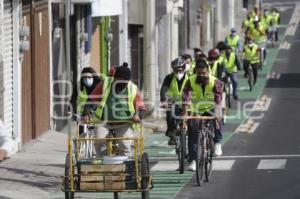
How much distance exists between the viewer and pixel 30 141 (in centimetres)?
2512

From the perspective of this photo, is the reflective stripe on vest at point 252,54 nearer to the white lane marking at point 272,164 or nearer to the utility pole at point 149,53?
the utility pole at point 149,53

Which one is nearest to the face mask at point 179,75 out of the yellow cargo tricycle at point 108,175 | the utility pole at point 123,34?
the yellow cargo tricycle at point 108,175

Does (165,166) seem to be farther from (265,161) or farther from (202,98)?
(202,98)

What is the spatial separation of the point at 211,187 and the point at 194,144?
104 cm

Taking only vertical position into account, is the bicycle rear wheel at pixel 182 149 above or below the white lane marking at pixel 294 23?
below

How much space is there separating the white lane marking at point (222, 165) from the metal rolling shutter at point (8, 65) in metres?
3.85

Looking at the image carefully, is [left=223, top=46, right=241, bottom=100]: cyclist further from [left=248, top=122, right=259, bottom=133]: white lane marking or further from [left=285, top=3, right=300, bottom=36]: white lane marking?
[left=285, top=3, right=300, bottom=36]: white lane marking

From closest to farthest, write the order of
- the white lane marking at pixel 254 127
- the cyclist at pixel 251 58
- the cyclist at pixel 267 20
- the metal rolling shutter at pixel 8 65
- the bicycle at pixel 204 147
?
1. the bicycle at pixel 204 147
2. the metal rolling shutter at pixel 8 65
3. the white lane marking at pixel 254 127
4. the cyclist at pixel 251 58
5. the cyclist at pixel 267 20

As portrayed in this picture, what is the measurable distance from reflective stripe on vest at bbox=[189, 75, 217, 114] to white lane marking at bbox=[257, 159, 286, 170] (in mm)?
1971

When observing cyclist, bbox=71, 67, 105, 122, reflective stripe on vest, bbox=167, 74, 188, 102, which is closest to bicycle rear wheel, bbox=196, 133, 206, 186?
cyclist, bbox=71, 67, 105, 122

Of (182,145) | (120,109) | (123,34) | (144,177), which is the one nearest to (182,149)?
(182,145)

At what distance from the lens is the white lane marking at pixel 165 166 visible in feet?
70.7

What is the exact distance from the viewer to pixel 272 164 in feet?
72.0

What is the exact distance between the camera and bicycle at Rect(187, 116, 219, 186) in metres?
19.3
